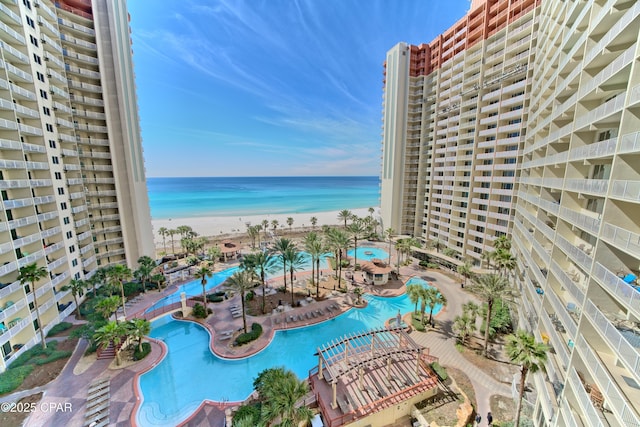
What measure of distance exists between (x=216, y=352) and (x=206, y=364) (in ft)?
4.62

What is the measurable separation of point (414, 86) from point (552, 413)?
6355 cm

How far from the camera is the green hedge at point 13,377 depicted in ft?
66.9

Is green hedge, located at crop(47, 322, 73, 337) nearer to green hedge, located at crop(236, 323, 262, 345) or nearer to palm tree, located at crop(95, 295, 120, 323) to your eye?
palm tree, located at crop(95, 295, 120, 323)

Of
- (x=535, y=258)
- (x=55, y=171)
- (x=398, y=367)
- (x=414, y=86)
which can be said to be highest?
(x=414, y=86)

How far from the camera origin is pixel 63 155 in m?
35.1

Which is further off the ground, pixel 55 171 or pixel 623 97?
pixel 623 97

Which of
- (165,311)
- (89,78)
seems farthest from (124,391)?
(89,78)

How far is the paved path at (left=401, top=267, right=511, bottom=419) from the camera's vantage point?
20.8 m

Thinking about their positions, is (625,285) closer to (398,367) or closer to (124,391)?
(398,367)

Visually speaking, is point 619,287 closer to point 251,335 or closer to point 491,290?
point 491,290

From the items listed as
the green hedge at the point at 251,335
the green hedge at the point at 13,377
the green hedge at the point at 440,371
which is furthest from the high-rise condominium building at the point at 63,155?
the green hedge at the point at 440,371

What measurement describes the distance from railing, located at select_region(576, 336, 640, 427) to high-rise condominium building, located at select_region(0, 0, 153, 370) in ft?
141

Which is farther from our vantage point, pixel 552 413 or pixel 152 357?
pixel 152 357

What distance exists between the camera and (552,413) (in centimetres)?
1523
